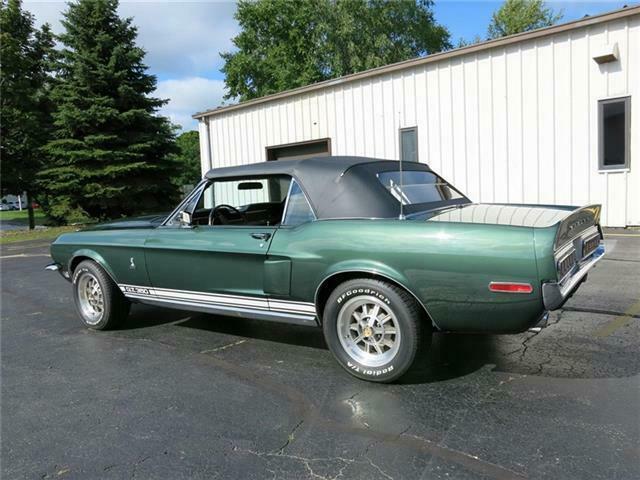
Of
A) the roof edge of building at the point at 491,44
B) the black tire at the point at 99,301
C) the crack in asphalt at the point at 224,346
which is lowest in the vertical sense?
the crack in asphalt at the point at 224,346

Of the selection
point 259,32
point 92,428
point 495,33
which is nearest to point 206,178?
point 92,428

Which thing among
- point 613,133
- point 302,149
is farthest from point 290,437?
point 302,149

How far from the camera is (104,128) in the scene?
20000 mm

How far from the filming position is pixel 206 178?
453 centimetres

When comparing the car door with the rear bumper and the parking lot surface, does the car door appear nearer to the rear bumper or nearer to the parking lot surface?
the parking lot surface

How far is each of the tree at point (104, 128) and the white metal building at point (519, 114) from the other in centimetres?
956

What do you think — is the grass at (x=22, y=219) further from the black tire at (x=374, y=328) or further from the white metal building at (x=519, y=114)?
the black tire at (x=374, y=328)

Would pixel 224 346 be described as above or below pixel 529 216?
below

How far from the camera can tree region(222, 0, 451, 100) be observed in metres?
30.3

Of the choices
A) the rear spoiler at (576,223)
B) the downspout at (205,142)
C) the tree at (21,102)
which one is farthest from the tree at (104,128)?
the rear spoiler at (576,223)

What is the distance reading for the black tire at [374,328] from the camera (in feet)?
10.6

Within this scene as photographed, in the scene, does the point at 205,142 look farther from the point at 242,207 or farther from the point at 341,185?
the point at 341,185

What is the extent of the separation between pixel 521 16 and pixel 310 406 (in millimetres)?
41736

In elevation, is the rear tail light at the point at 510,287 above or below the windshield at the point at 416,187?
below
